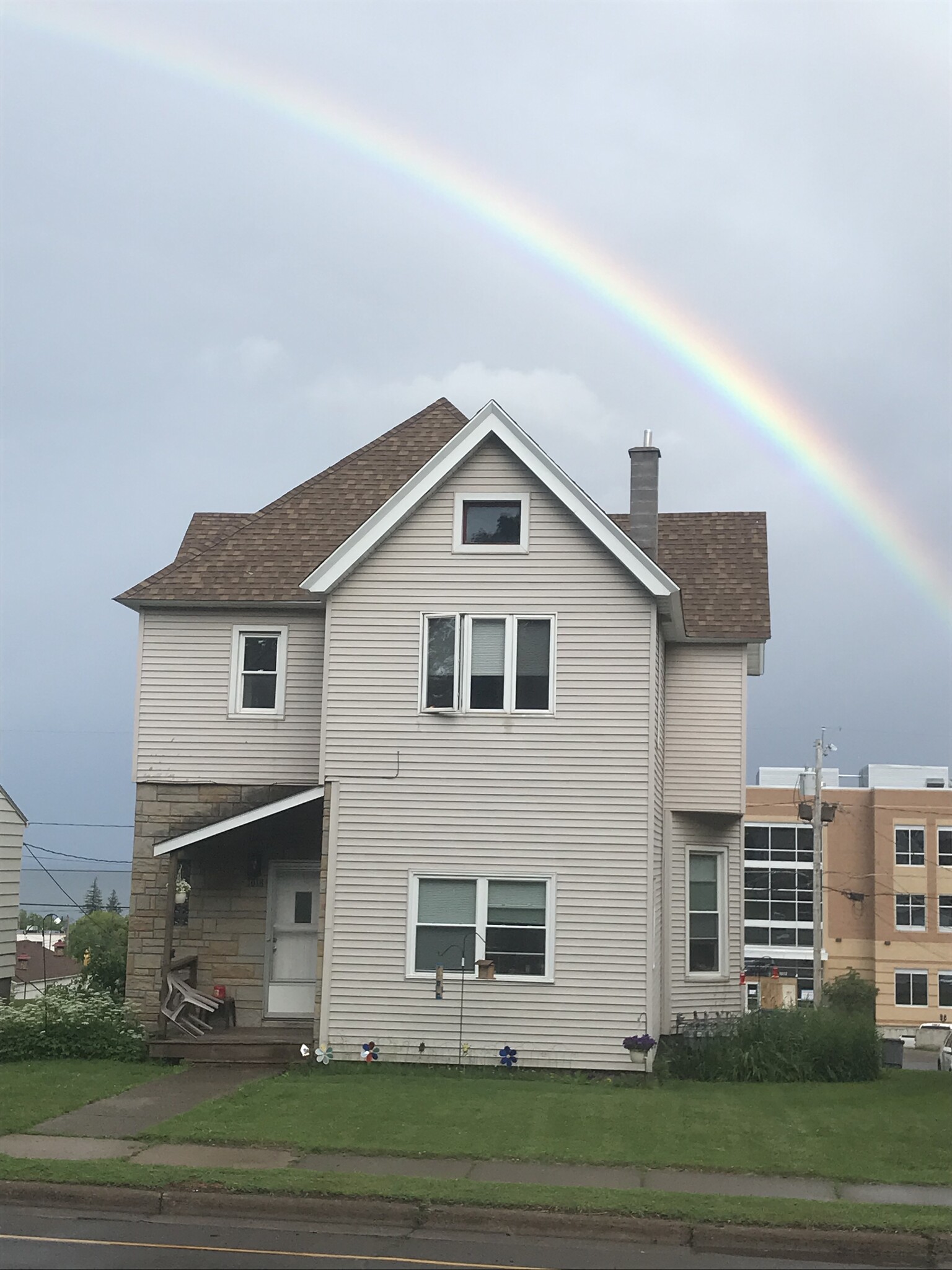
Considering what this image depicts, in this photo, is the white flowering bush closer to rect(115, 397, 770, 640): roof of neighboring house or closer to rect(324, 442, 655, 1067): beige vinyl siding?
rect(324, 442, 655, 1067): beige vinyl siding

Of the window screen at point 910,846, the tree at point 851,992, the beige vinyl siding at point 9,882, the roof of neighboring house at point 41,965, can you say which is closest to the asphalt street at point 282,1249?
the beige vinyl siding at point 9,882

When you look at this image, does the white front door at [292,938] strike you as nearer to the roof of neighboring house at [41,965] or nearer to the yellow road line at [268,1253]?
the yellow road line at [268,1253]

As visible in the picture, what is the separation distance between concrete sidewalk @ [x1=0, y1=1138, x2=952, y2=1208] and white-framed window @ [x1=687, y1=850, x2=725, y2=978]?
1016 cm

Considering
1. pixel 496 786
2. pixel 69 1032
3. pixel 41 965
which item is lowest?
pixel 41 965

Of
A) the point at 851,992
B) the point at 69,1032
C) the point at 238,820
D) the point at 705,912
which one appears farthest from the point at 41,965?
the point at 851,992

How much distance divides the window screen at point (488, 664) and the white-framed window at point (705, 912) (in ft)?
16.6

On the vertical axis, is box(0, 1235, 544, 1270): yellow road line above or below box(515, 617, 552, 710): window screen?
below

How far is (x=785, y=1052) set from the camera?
1923 centimetres

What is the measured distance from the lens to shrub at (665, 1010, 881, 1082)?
1900 centimetres

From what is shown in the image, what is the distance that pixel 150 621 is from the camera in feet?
71.9

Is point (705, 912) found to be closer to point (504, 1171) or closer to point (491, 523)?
point (491, 523)

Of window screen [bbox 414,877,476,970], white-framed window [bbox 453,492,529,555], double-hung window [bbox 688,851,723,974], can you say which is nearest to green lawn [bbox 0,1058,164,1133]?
window screen [bbox 414,877,476,970]

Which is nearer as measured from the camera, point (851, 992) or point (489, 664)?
point (489, 664)

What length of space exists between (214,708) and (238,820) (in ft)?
9.60
